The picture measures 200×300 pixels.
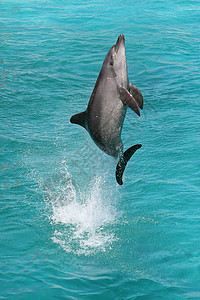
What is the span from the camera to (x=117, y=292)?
5328mm

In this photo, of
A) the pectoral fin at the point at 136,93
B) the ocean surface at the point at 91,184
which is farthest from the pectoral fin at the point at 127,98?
the ocean surface at the point at 91,184

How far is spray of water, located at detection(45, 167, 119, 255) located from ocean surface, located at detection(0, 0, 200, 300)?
0.02 meters

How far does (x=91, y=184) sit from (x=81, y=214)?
3.56ft

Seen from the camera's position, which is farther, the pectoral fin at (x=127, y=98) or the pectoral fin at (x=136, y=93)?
the pectoral fin at (x=136, y=93)

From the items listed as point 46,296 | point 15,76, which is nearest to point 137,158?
point 46,296

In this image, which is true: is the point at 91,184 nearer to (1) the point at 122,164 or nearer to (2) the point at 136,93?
(1) the point at 122,164

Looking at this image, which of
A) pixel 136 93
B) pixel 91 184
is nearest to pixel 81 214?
pixel 91 184

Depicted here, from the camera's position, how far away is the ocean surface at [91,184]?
562 centimetres

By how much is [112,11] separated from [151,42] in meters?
5.85

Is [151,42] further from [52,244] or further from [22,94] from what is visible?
[52,244]

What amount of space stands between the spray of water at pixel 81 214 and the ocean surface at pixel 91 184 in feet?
0.06

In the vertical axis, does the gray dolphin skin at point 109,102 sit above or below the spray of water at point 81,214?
above

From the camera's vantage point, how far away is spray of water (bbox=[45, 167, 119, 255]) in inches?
251

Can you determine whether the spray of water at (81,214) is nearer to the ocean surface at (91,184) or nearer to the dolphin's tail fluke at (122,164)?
the ocean surface at (91,184)
